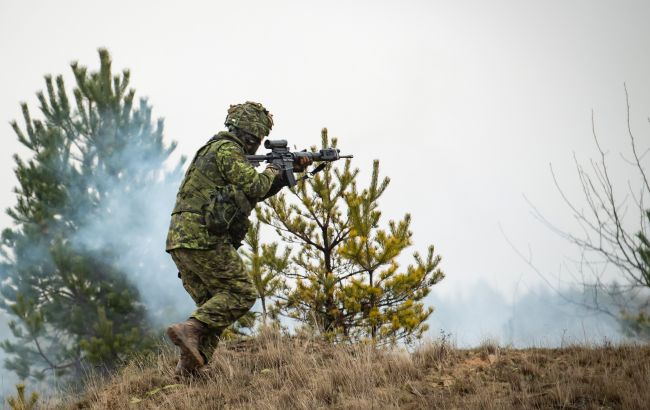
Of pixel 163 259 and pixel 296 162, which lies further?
pixel 163 259

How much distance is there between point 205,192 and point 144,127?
35.3ft

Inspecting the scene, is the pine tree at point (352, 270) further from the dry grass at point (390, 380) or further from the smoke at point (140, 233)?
the smoke at point (140, 233)

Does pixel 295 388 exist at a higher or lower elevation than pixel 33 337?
lower

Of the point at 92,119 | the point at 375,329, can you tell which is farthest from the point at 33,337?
the point at 375,329

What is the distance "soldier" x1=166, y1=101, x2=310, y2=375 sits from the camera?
459 centimetres

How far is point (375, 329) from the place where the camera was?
7656 millimetres

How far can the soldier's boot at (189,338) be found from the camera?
4387 millimetres

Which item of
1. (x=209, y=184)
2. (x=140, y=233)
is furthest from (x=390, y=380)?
(x=140, y=233)

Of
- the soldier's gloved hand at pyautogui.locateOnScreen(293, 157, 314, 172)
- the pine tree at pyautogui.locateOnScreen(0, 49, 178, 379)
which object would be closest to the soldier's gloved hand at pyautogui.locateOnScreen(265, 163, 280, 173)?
the soldier's gloved hand at pyautogui.locateOnScreen(293, 157, 314, 172)

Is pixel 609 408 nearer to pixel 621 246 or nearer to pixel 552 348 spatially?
pixel 621 246

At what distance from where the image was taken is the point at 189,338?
176 inches

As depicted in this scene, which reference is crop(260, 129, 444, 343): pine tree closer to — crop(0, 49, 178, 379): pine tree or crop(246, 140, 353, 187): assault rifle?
crop(246, 140, 353, 187): assault rifle

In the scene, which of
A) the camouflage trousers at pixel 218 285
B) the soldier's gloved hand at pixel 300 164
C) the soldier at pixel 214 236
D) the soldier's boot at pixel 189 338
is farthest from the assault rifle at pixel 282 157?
the soldier's boot at pixel 189 338

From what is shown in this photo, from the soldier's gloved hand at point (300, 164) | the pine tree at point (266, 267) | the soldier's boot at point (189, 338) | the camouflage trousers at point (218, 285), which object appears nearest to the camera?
the soldier's boot at point (189, 338)
